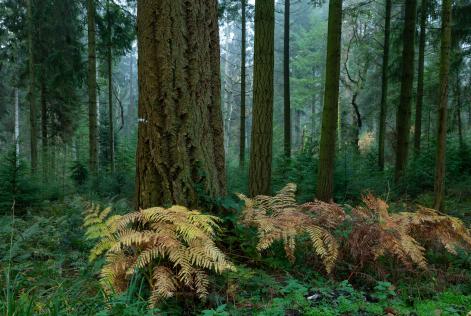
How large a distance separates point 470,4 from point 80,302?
1314 centimetres

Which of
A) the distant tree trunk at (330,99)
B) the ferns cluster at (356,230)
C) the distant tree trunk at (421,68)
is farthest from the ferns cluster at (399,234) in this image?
the distant tree trunk at (421,68)

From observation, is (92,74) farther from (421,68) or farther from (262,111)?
(421,68)

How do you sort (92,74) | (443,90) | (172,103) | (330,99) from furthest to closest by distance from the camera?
(92,74)
(330,99)
(443,90)
(172,103)

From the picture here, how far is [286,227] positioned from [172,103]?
156 centimetres

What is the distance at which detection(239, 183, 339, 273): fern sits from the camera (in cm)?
325

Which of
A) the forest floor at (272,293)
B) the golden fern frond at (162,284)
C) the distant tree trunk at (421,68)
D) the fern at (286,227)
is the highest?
the distant tree trunk at (421,68)

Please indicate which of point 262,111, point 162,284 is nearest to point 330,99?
point 262,111

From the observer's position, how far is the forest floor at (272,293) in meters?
2.52

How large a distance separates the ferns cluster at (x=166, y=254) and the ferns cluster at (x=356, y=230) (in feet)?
1.93

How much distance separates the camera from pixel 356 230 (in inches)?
149

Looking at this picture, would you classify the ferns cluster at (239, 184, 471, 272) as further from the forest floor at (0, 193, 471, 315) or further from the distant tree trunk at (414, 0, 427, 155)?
the distant tree trunk at (414, 0, 427, 155)

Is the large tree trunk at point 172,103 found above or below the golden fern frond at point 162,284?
above

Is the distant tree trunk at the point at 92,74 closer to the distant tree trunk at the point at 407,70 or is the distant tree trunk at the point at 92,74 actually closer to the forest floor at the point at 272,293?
the forest floor at the point at 272,293

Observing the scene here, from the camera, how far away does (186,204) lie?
3.47m
